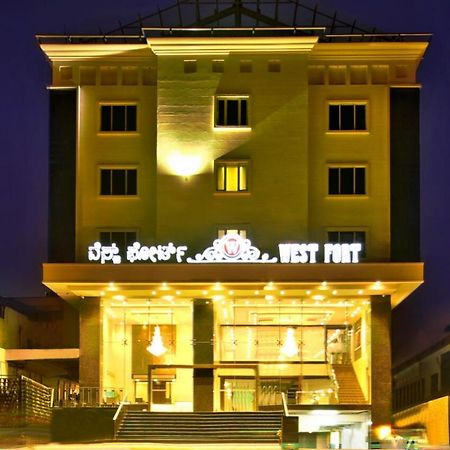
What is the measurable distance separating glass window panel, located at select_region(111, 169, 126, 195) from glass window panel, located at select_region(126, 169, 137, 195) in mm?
216

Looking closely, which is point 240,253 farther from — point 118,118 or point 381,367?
point 118,118

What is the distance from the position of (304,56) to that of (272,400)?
48.2ft

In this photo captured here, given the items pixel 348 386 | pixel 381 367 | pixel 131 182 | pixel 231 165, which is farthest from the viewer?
pixel 348 386

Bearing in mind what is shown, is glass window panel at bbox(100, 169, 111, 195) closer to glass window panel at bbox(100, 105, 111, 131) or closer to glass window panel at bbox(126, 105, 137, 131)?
glass window panel at bbox(100, 105, 111, 131)

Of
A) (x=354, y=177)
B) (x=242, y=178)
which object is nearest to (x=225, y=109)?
(x=242, y=178)

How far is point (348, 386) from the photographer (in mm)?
52688

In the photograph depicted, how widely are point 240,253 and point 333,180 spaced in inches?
226

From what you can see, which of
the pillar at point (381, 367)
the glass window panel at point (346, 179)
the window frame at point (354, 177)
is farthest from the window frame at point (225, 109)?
the pillar at point (381, 367)

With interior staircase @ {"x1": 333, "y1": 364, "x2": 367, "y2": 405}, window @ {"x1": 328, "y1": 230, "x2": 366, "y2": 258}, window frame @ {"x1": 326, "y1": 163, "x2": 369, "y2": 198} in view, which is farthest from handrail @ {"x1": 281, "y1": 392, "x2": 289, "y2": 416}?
window frame @ {"x1": 326, "y1": 163, "x2": 369, "y2": 198}

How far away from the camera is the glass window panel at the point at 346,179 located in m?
51.9

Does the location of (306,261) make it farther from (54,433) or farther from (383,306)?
(54,433)

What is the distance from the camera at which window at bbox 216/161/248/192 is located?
169 ft

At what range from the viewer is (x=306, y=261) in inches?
1959

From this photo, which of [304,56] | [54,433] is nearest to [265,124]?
[304,56]
